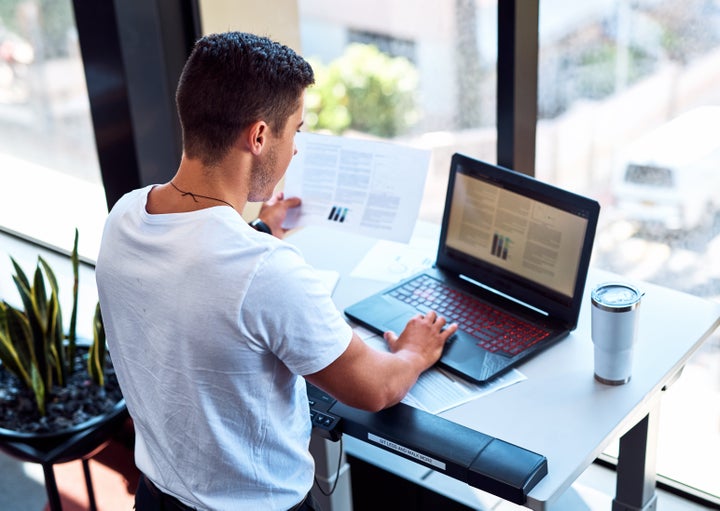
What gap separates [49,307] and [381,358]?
0.96 m

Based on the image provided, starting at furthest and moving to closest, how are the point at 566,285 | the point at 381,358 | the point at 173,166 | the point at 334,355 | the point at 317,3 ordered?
1. the point at 317,3
2. the point at 173,166
3. the point at 566,285
4. the point at 381,358
5. the point at 334,355

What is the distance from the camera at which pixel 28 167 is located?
270 centimetres

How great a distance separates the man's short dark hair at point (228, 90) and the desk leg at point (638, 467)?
0.87 meters

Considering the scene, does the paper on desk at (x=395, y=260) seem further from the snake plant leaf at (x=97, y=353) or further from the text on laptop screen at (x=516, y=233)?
the snake plant leaf at (x=97, y=353)

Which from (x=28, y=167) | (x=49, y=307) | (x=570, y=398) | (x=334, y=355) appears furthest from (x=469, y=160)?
(x=28, y=167)

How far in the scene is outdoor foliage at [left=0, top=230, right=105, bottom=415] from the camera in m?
1.90

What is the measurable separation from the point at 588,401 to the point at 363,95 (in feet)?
7.73

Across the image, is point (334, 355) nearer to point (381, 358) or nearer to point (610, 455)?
point (381, 358)

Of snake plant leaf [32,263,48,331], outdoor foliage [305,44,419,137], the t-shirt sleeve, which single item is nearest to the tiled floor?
snake plant leaf [32,263,48,331]

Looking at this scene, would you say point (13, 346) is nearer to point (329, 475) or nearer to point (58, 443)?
point (58, 443)

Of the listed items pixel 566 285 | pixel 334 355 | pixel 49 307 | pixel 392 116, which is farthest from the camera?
pixel 392 116

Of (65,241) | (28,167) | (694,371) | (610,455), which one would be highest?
(28,167)

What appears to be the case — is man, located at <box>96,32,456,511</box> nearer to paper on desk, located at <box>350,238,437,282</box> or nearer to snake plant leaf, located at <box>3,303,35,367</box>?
paper on desk, located at <box>350,238,437,282</box>

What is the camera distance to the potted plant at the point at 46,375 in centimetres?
189
